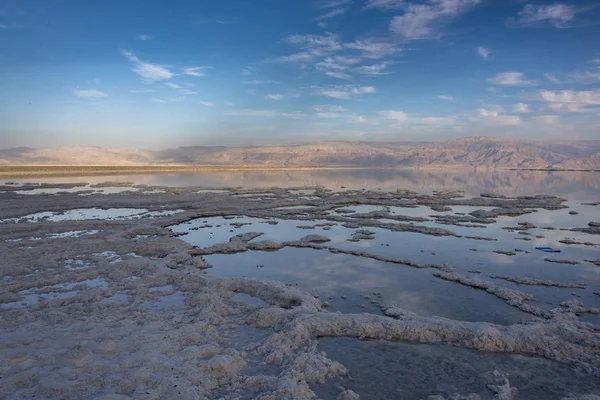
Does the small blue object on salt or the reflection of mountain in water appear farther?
the reflection of mountain in water

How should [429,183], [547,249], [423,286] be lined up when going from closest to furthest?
[423,286]
[547,249]
[429,183]

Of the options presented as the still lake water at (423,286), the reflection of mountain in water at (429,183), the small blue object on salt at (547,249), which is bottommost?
the still lake water at (423,286)

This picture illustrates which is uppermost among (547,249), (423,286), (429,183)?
(429,183)

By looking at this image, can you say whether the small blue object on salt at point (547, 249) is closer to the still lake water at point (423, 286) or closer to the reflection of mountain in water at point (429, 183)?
the still lake water at point (423, 286)

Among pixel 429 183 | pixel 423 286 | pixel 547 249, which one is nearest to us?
pixel 423 286

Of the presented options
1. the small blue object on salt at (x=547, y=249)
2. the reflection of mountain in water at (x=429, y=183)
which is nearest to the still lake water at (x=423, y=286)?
the small blue object on salt at (x=547, y=249)

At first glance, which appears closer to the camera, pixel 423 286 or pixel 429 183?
pixel 423 286

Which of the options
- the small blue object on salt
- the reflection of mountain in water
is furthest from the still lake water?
the reflection of mountain in water

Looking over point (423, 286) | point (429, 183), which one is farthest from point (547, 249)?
point (429, 183)

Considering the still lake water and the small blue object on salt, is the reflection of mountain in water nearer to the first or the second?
the still lake water

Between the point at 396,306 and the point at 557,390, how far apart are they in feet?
9.95

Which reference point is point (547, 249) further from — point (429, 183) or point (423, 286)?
point (429, 183)

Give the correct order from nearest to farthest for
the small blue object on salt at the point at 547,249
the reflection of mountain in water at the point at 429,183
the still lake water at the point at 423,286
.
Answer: the still lake water at the point at 423,286 → the small blue object on salt at the point at 547,249 → the reflection of mountain in water at the point at 429,183

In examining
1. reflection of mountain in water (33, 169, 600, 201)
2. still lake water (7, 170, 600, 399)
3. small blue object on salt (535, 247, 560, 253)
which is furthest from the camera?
reflection of mountain in water (33, 169, 600, 201)
